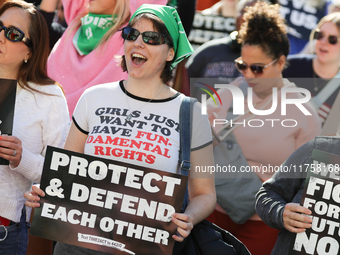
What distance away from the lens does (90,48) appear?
12.2 feet

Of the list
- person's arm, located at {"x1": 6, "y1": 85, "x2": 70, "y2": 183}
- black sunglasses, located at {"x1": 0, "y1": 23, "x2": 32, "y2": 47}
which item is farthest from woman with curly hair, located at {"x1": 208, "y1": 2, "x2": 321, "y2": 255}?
black sunglasses, located at {"x1": 0, "y1": 23, "x2": 32, "y2": 47}

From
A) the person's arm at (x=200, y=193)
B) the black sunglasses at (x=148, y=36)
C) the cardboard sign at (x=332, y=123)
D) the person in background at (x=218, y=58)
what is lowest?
the person's arm at (x=200, y=193)

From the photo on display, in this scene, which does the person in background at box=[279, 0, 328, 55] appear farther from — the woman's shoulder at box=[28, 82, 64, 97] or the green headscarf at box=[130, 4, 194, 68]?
the woman's shoulder at box=[28, 82, 64, 97]

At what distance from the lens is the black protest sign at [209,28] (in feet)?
18.5

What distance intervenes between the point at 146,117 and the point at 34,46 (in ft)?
2.85

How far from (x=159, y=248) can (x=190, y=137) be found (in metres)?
0.56

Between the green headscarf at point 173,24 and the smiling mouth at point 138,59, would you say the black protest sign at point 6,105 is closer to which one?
the smiling mouth at point 138,59

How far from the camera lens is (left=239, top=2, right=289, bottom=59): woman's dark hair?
3834 millimetres

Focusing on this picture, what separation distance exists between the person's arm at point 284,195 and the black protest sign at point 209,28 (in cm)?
324

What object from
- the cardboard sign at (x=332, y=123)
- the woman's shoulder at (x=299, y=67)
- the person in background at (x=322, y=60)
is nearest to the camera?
the cardboard sign at (x=332, y=123)

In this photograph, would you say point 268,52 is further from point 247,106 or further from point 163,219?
point 163,219

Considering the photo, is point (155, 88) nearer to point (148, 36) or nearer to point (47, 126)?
point (148, 36)

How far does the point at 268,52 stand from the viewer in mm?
3814

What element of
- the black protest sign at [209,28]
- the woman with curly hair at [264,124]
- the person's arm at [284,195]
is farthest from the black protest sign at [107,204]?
the black protest sign at [209,28]
